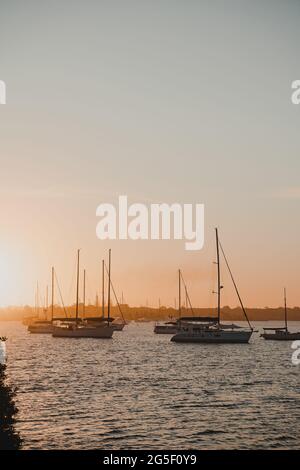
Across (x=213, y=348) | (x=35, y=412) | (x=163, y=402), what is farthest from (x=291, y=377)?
(x=213, y=348)

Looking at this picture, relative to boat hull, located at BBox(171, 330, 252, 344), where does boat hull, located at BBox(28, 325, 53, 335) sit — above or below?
below

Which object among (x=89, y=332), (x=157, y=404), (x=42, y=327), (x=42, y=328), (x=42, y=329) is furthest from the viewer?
(x=42, y=329)

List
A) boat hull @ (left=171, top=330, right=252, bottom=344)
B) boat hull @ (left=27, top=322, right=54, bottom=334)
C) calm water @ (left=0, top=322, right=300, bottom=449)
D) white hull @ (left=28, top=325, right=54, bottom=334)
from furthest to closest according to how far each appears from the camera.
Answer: boat hull @ (left=27, top=322, right=54, bottom=334) → white hull @ (left=28, top=325, right=54, bottom=334) → boat hull @ (left=171, top=330, right=252, bottom=344) → calm water @ (left=0, top=322, right=300, bottom=449)

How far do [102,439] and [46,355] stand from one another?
193 feet

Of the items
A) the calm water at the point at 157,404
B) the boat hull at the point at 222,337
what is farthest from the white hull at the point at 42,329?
the calm water at the point at 157,404

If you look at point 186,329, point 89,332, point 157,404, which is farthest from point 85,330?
point 157,404

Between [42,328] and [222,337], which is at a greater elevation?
[222,337]

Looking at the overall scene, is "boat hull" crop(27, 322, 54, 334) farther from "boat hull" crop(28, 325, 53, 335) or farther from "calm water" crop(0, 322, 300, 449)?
"calm water" crop(0, 322, 300, 449)

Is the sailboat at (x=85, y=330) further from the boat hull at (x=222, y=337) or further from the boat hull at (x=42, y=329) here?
the boat hull at (x=222, y=337)

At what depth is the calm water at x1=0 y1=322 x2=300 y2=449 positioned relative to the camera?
31.3 meters

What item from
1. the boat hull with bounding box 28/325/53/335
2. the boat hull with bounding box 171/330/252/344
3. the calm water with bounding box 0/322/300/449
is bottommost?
the calm water with bounding box 0/322/300/449

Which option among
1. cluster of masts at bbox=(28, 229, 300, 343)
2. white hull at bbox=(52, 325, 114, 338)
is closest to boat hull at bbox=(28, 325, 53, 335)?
cluster of masts at bbox=(28, 229, 300, 343)

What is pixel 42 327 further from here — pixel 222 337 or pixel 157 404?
pixel 157 404

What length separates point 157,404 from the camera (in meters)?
41.4
